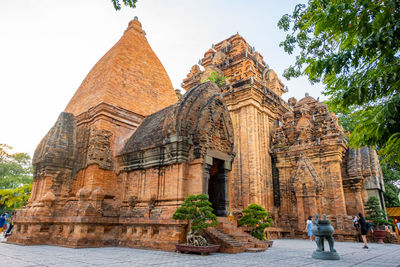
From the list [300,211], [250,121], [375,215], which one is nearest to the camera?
[375,215]

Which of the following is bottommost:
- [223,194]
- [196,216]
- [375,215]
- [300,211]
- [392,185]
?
[196,216]

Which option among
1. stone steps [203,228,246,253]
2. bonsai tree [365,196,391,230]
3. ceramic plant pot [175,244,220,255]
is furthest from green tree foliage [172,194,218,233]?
bonsai tree [365,196,391,230]

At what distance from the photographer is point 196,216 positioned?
750 cm

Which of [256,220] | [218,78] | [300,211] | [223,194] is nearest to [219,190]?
[223,194]

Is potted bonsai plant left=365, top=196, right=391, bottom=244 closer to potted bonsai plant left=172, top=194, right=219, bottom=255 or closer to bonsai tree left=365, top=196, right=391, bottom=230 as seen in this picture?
bonsai tree left=365, top=196, right=391, bottom=230

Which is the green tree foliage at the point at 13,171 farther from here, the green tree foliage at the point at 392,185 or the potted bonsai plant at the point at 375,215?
the green tree foliage at the point at 392,185

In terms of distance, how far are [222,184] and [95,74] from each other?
9099mm

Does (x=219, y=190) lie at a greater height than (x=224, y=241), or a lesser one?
greater

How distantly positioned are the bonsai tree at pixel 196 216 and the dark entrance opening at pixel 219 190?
2.49m

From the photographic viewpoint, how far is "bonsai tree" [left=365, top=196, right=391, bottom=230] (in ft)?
46.2

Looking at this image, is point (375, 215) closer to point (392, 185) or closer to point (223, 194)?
point (223, 194)

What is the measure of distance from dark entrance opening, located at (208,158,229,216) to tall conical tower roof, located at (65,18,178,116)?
4.82 m

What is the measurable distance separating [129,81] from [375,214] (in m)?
14.6

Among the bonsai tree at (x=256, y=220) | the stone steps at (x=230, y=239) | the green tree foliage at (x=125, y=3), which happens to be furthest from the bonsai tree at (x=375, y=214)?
the green tree foliage at (x=125, y=3)
